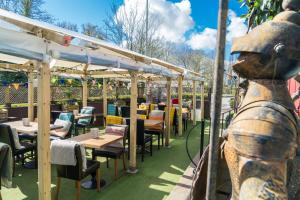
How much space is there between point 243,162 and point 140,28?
17.2m

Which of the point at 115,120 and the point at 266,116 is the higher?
the point at 266,116

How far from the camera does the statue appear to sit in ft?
2.25

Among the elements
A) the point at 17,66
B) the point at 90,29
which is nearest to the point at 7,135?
the point at 17,66

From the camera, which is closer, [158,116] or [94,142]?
[94,142]

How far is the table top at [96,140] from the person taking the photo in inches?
164

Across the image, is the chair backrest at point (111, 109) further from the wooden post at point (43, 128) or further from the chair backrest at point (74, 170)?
the wooden post at point (43, 128)

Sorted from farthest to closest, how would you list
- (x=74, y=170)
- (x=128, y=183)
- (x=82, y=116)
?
(x=82, y=116)
(x=128, y=183)
(x=74, y=170)

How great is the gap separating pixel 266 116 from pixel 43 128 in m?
2.64

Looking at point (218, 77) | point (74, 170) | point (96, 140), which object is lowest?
point (74, 170)

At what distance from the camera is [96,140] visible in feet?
14.7

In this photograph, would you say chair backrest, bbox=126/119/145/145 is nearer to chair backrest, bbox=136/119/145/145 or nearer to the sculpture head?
chair backrest, bbox=136/119/145/145

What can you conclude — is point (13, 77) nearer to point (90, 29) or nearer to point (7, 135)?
point (90, 29)

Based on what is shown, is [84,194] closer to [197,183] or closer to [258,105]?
[197,183]

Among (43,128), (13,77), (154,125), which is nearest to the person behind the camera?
(43,128)
